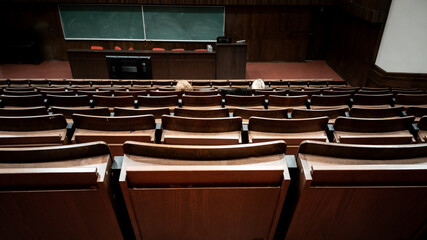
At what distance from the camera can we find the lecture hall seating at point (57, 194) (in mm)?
668

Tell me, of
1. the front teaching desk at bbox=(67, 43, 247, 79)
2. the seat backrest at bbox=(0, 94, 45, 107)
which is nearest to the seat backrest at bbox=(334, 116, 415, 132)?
the seat backrest at bbox=(0, 94, 45, 107)

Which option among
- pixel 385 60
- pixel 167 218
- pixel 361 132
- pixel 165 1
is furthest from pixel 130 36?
pixel 167 218

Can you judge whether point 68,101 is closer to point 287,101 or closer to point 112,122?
point 112,122

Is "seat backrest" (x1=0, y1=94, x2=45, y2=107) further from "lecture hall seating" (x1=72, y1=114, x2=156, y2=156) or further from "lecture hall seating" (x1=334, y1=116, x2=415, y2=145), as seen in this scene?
"lecture hall seating" (x1=334, y1=116, x2=415, y2=145)

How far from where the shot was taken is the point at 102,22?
22.7 ft

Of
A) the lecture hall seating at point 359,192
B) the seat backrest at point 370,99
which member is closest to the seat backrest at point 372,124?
the lecture hall seating at point 359,192

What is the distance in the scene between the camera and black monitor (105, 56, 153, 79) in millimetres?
5500

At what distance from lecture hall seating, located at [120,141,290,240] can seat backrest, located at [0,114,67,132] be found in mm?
1363

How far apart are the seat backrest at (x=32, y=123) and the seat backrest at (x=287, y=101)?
1.86 metres

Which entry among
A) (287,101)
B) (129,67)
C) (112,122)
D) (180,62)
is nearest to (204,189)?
(112,122)

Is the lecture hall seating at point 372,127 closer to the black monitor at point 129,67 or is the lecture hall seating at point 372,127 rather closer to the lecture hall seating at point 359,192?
the lecture hall seating at point 359,192

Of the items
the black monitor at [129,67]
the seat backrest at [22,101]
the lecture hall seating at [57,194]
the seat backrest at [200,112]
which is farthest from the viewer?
the black monitor at [129,67]

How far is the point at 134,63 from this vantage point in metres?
5.54

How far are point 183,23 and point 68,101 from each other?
4954mm
